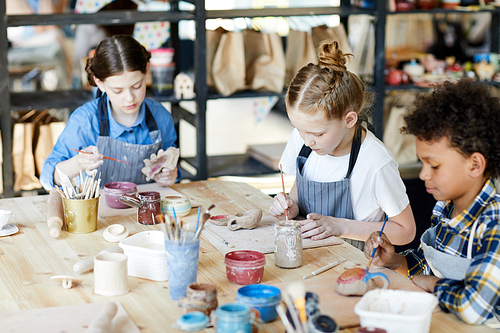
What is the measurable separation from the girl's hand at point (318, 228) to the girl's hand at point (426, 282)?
0.38 meters

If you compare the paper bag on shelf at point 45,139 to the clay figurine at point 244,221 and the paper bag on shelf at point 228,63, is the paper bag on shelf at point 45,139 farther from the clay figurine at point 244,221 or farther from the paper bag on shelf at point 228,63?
the clay figurine at point 244,221

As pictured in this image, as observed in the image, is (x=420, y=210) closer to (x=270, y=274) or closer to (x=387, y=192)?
(x=387, y=192)

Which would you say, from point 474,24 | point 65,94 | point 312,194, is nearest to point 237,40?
point 65,94

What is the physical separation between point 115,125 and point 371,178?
119 centimetres

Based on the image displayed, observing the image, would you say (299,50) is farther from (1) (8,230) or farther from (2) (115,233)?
(1) (8,230)

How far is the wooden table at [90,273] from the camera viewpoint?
48.8 inches

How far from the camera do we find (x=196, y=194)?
7.38 ft

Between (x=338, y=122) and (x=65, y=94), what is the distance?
6.66 feet

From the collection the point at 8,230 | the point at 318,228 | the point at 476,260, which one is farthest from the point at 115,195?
the point at 476,260

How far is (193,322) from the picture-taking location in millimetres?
1101

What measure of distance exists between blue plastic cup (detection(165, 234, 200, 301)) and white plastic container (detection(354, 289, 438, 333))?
39 centimetres

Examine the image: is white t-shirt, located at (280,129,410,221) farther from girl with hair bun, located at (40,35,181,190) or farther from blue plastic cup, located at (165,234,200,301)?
blue plastic cup, located at (165,234,200,301)

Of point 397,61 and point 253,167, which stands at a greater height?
point 397,61

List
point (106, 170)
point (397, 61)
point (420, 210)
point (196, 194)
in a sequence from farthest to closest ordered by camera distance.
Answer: point (397, 61) < point (420, 210) < point (106, 170) < point (196, 194)
